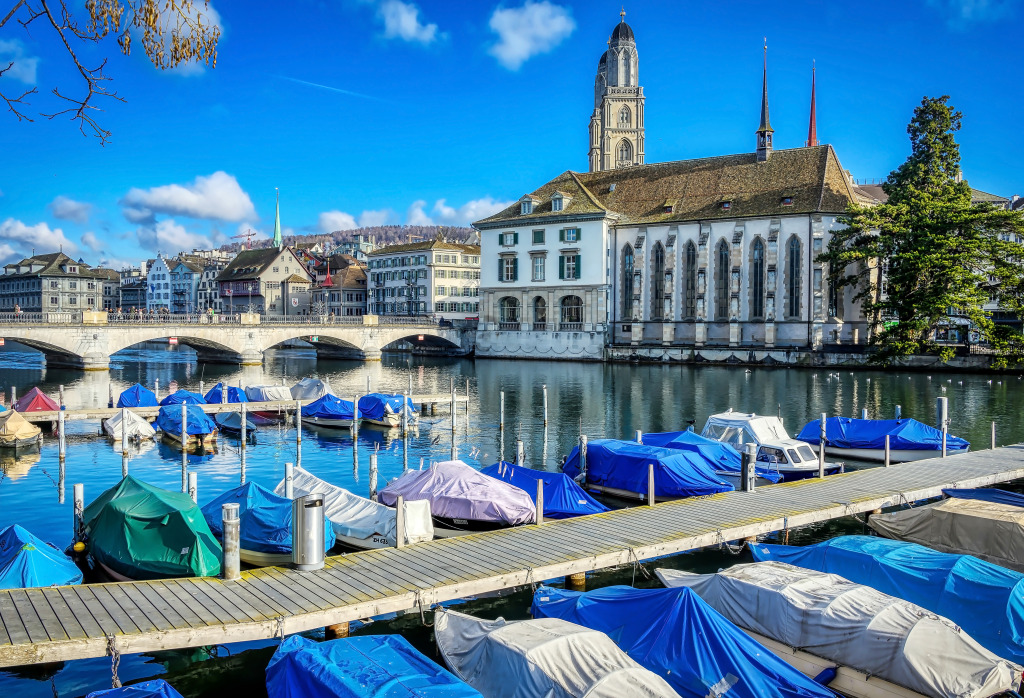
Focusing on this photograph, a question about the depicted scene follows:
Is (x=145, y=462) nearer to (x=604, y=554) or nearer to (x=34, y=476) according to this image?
(x=34, y=476)

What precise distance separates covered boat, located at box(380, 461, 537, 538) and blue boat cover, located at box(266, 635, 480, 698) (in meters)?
8.50

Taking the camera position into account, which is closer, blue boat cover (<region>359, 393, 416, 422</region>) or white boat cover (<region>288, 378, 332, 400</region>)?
blue boat cover (<region>359, 393, 416, 422</region>)

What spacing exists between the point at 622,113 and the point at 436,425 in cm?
10256

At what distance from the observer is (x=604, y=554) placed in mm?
17391

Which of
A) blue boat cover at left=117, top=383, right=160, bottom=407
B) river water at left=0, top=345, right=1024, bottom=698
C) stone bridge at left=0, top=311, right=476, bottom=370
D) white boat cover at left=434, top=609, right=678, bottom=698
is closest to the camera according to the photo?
white boat cover at left=434, top=609, right=678, bottom=698

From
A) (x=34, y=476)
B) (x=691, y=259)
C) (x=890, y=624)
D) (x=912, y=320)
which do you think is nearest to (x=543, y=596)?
(x=890, y=624)

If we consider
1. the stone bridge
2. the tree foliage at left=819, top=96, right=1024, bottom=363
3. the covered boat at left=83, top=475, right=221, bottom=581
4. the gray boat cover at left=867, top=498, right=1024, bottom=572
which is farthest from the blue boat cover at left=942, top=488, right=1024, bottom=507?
the stone bridge

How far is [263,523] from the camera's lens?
18.6 metres

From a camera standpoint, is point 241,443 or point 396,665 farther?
point 241,443

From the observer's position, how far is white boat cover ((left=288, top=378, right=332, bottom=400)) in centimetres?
4862

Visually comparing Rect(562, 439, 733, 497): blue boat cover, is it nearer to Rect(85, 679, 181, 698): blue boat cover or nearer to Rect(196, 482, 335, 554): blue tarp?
Rect(196, 482, 335, 554): blue tarp

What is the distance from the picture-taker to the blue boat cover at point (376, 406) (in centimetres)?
4447

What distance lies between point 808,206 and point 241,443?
6561 cm

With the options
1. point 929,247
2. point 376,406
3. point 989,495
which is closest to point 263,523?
point 989,495
